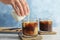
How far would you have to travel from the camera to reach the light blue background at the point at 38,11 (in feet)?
4.91

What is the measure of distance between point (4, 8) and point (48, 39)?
65 centimetres

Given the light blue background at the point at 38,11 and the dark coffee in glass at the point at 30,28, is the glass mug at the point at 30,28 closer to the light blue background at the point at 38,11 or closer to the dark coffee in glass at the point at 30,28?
the dark coffee in glass at the point at 30,28

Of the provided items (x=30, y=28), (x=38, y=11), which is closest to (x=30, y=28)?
(x=30, y=28)

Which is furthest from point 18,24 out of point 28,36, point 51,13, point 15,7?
point 28,36

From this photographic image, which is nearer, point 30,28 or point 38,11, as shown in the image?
point 30,28

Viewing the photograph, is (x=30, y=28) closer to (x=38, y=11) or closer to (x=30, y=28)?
(x=30, y=28)

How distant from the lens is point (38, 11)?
59.5 inches

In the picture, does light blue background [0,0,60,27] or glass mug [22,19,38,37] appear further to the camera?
light blue background [0,0,60,27]

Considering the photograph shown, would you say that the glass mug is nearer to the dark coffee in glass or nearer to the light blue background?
the dark coffee in glass

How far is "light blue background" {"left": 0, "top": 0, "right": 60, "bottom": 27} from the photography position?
150 cm

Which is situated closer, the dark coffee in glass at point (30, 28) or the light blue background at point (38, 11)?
the dark coffee in glass at point (30, 28)

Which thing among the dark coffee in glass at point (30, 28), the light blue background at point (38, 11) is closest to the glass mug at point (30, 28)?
the dark coffee in glass at point (30, 28)

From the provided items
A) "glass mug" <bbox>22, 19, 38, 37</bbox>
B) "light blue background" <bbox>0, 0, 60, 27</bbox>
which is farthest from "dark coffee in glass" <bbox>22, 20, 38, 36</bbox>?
"light blue background" <bbox>0, 0, 60, 27</bbox>

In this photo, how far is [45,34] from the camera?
1.17 m
